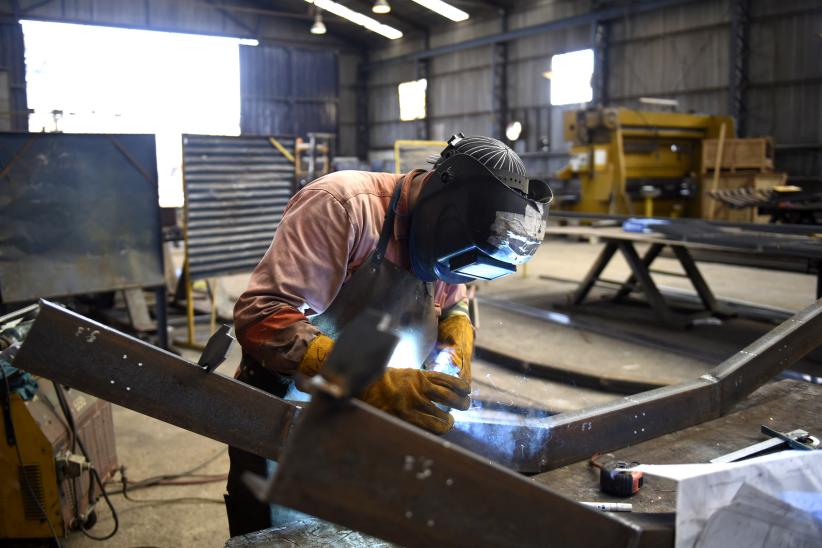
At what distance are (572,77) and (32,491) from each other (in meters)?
14.8

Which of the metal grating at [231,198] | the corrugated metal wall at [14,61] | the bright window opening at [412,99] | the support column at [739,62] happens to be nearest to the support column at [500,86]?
the bright window opening at [412,99]

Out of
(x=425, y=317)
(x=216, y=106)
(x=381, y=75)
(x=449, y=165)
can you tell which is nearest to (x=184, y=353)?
(x=425, y=317)

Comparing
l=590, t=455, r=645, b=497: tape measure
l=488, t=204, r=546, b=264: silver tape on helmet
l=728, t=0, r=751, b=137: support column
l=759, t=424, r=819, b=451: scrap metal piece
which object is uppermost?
l=728, t=0, r=751, b=137: support column

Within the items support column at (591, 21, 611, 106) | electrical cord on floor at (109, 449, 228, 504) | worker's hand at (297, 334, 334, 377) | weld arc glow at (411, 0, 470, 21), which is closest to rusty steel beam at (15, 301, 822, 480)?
worker's hand at (297, 334, 334, 377)

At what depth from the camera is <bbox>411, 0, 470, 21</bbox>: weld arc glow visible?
16316 millimetres

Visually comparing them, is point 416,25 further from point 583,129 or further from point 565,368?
point 565,368

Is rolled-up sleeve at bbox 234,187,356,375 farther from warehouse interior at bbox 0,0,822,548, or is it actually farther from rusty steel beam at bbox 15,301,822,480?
rusty steel beam at bbox 15,301,822,480

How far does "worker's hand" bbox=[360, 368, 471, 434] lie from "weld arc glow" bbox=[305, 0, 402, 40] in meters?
17.4

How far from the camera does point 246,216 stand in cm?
550

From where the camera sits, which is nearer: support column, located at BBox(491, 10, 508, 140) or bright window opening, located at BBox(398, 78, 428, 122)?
support column, located at BBox(491, 10, 508, 140)

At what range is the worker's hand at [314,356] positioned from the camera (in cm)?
145

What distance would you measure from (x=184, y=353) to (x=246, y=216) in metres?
1.19

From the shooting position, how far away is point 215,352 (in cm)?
115

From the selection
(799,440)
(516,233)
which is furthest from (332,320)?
(799,440)
